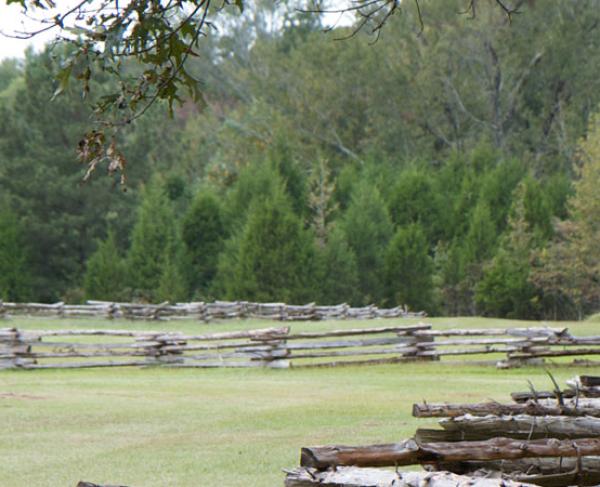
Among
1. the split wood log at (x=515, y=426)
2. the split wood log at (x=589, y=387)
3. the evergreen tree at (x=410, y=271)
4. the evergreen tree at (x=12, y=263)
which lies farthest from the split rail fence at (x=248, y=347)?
the evergreen tree at (x=12, y=263)

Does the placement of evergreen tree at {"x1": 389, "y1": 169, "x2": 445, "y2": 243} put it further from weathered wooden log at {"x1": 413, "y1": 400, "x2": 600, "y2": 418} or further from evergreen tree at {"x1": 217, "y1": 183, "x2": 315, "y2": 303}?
weathered wooden log at {"x1": 413, "y1": 400, "x2": 600, "y2": 418}

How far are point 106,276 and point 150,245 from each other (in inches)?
90.5

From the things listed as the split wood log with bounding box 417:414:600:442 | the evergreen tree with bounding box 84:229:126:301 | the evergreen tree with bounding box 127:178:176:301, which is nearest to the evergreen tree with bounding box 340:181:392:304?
the evergreen tree with bounding box 127:178:176:301

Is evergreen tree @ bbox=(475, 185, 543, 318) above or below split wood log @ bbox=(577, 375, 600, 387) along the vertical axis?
above

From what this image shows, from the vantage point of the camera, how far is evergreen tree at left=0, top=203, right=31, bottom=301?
2117 inches

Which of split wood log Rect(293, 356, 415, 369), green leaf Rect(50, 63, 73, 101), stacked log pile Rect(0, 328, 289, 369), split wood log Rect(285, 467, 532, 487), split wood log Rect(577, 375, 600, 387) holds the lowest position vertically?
split wood log Rect(293, 356, 415, 369)

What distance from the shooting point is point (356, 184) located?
2339 inches

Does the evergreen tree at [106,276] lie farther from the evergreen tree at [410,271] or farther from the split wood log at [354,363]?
the split wood log at [354,363]

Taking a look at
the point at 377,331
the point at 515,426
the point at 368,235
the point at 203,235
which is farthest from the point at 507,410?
the point at 203,235

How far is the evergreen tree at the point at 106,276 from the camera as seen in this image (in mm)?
52656

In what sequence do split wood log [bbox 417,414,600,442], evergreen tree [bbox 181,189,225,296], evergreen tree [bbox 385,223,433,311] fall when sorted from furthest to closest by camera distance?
evergreen tree [bbox 181,189,225,296] → evergreen tree [bbox 385,223,433,311] → split wood log [bbox 417,414,600,442]

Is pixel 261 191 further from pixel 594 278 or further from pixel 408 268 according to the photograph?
pixel 594 278

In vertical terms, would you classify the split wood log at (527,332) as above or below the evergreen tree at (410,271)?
below

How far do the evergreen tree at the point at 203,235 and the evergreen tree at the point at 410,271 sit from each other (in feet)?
26.5
